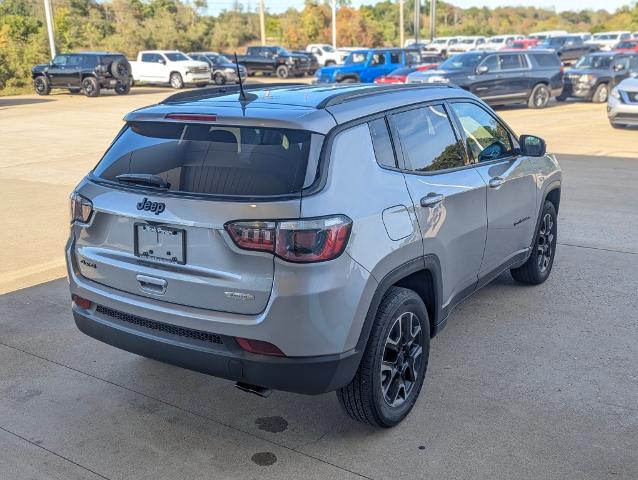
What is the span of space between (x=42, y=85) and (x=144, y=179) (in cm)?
2925

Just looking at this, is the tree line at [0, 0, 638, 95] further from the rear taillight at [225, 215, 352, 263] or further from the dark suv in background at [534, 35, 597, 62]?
the rear taillight at [225, 215, 352, 263]

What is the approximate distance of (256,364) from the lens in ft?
10.7

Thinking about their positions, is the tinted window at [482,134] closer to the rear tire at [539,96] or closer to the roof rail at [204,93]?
the roof rail at [204,93]

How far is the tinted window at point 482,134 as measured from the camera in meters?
4.75

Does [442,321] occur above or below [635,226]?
above

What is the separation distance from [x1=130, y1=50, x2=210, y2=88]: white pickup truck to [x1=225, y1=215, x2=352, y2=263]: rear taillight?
100 feet

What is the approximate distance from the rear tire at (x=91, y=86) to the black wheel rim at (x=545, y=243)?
84.0ft

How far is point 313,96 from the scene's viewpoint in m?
3.86

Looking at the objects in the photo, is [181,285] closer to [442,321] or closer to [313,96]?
[313,96]

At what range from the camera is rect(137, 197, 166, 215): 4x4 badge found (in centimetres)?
340

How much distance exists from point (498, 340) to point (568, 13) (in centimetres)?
12468

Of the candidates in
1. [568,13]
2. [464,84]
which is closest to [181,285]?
[464,84]

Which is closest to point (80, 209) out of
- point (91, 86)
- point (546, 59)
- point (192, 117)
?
point (192, 117)

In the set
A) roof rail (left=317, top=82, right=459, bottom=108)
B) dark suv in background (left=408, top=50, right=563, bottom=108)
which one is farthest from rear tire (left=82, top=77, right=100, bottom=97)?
roof rail (left=317, top=82, right=459, bottom=108)
